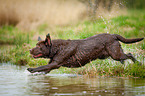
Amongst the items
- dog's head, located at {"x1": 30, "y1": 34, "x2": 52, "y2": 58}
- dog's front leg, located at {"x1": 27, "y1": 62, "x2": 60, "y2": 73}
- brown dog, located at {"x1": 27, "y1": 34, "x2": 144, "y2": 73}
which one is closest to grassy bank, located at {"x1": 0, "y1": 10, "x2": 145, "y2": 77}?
brown dog, located at {"x1": 27, "y1": 34, "x2": 144, "y2": 73}

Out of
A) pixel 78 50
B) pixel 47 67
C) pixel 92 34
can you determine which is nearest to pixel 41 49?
pixel 47 67

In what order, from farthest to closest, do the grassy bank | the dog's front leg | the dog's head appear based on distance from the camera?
the grassy bank < the dog's head < the dog's front leg

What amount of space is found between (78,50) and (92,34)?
4844 millimetres

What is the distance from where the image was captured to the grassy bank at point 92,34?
887 cm

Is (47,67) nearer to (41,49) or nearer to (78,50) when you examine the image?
(41,49)

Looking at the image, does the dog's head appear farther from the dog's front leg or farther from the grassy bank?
the grassy bank

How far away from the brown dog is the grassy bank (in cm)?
48

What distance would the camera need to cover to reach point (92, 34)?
1341 centimetres

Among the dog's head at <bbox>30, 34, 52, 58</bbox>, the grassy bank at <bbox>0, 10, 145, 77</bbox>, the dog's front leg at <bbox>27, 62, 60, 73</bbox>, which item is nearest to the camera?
the dog's front leg at <bbox>27, 62, 60, 73</bbox>

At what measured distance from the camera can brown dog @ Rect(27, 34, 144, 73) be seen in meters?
8.41

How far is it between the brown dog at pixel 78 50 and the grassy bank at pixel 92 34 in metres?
0.48

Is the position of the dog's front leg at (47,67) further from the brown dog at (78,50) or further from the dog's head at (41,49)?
the dog's head at (41,49)

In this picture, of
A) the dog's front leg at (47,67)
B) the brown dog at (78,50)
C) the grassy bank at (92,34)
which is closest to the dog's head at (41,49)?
the brown dog at (78,50)

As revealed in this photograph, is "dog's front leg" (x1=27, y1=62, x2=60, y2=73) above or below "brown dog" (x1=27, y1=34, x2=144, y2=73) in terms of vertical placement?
below
